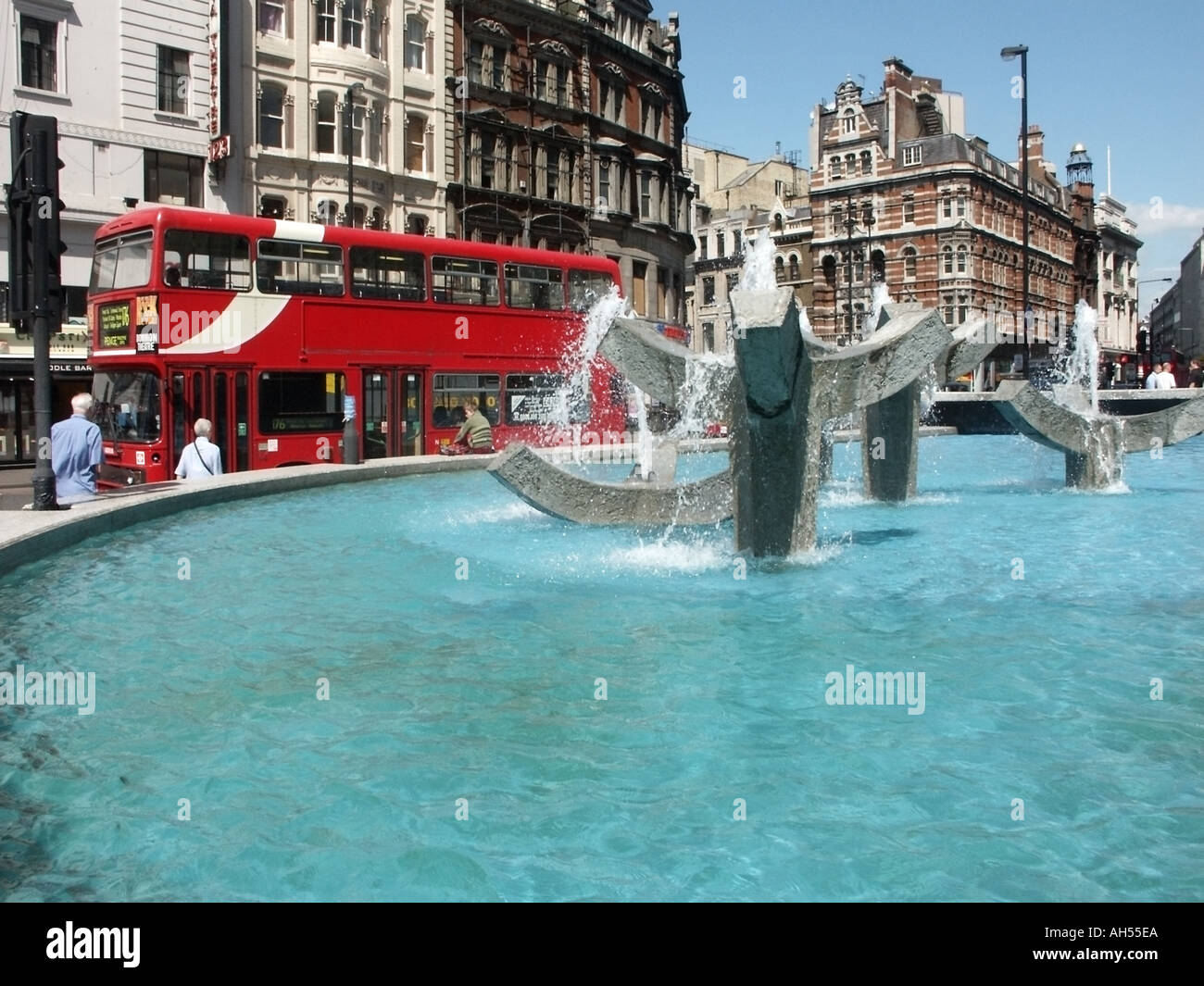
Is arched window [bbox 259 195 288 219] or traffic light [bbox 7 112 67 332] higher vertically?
arched window [bbox 259 195 288 219]

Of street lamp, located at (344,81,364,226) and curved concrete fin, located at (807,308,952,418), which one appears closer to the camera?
curved concrete fin, located at (807,308,952,418)

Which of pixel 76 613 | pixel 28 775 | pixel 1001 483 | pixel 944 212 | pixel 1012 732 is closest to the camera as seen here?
pixel 28 775

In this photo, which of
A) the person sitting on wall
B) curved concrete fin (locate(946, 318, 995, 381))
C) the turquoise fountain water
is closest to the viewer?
the turquoise fountain water

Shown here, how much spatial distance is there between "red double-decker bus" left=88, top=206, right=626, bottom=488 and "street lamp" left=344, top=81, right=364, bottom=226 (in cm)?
963

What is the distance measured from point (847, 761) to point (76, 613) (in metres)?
5.91

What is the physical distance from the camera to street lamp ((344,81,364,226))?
99.5 ft

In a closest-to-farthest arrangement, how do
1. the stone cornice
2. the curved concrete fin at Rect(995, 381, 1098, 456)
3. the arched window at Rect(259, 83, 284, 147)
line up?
the curved concrete fin at Rect(995, 381, 1098, 456) < the stone cornice < the arched window at Rect(259, 83, 284, 147)

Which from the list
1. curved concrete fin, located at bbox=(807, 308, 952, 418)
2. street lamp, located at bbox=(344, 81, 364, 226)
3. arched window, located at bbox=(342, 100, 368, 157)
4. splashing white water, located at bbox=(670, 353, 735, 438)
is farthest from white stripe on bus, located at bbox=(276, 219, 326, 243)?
arched window, located at bbox=(342, 100, 368, 157)

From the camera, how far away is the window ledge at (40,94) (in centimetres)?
2709

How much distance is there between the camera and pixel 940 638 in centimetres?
751

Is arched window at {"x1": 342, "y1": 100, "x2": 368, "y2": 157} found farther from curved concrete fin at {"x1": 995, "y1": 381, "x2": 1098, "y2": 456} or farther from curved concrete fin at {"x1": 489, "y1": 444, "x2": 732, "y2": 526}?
curved concrete fin at {"x1": 489, "y1": 444, "x2": 732, "y2": 526}

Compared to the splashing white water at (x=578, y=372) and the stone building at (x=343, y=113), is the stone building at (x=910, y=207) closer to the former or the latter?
the stone building at (x=343, y=113)
